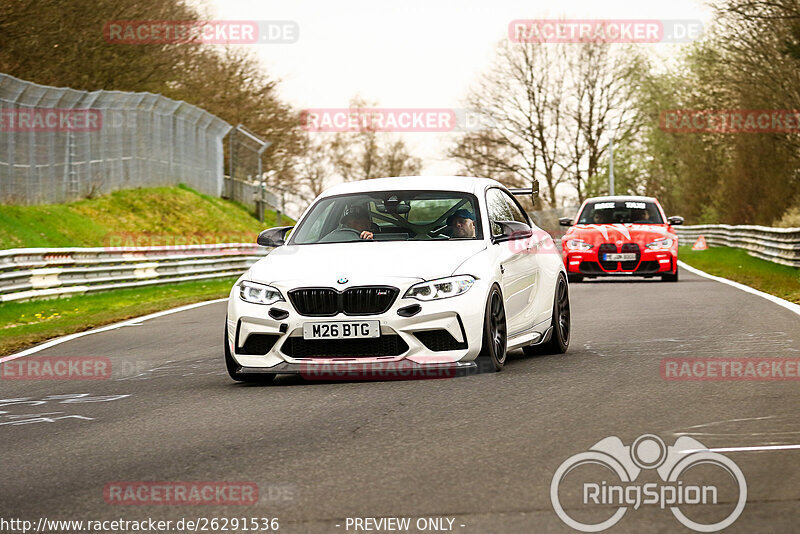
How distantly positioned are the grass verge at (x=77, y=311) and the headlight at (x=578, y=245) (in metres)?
6.27

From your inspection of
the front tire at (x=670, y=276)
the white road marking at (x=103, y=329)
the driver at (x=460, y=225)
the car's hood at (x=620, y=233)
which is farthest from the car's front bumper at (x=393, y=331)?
the front tire at (x=670, y=276)

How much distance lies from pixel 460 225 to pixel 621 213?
14.1m

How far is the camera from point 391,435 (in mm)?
6961

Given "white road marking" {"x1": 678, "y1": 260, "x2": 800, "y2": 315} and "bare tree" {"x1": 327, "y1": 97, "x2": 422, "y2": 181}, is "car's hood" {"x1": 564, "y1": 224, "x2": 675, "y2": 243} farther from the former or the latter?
"bare tree" {"x1": 327, "y1": 97, "x2": 422, "y2": 181}

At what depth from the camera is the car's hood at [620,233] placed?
74.8ft

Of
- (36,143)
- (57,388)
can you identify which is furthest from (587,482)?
(36,143)

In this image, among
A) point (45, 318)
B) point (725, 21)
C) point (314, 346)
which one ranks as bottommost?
point (45, 318)

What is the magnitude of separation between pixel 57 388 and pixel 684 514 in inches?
250

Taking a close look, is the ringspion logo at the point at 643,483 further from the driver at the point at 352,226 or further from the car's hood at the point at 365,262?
the driver at the point at 352,226

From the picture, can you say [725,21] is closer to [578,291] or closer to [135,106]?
[135,106]

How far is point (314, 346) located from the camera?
356 inches
